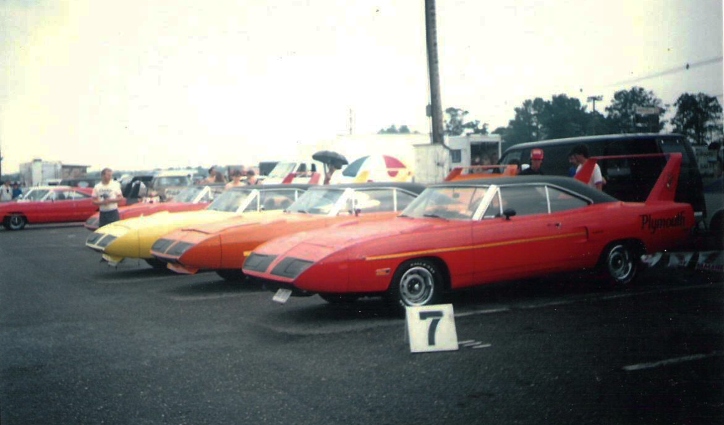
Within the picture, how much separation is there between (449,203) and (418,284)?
1186 mm

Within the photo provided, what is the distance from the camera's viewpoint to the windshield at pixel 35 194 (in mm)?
25422

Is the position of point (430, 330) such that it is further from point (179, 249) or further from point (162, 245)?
point (162, 245)

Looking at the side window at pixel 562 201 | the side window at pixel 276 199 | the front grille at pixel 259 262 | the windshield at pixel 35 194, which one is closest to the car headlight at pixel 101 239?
the side window at pixel 276 199

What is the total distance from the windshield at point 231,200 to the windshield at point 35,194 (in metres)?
15.5

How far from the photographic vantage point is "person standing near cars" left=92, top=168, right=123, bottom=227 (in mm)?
12734

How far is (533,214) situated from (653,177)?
195 inches

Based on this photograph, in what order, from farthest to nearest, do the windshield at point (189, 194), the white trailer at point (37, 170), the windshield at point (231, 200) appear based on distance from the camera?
the windshield at point (189, 194) → the windshield at point (231, 200) → the white trailer at point (37, 170)

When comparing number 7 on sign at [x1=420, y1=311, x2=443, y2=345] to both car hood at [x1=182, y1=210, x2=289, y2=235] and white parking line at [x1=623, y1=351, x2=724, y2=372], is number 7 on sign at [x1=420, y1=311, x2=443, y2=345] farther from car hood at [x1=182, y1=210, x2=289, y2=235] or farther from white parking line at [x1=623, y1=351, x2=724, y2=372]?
car hood at [x1=182, y1=210, x2=289, y2=235]

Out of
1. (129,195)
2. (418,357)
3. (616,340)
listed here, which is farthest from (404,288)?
(129,195)

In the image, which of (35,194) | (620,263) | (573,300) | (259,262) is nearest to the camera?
(259,262)

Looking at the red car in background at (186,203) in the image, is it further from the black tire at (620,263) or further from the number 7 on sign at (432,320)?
the number 7 on sign at (432,320)

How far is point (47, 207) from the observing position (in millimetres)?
25062

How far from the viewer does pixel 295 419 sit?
13.7 feet

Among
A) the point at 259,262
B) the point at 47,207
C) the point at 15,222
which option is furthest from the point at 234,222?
the point at 15,222
